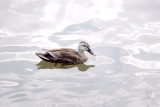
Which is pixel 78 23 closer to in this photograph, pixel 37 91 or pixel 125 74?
pixel 125 74

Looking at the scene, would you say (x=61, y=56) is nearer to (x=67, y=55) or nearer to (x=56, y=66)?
(x=67, y=55)

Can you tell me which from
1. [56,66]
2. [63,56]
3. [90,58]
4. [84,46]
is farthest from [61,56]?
[90,58]

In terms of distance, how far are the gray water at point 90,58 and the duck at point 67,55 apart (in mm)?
172

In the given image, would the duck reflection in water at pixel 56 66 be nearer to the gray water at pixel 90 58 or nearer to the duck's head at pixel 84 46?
the gray water at pixel 90 58

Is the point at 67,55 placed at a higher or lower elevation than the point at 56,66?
higher

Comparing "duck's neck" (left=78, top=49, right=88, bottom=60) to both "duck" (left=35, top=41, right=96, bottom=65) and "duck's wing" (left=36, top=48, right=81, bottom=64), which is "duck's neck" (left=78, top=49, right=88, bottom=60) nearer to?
"duck" (left=35, top=41, right=96, bottom=65)

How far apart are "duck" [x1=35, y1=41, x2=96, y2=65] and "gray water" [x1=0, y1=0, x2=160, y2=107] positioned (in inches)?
6.8

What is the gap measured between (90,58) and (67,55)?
819 mm

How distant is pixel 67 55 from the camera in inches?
531

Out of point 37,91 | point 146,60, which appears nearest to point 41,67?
point 37,91

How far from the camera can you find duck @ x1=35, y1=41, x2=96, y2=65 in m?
13.3

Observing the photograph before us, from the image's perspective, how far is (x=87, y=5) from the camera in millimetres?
16609

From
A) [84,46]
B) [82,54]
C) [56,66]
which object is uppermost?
[84,46]

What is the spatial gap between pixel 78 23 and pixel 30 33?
4.83 ft
